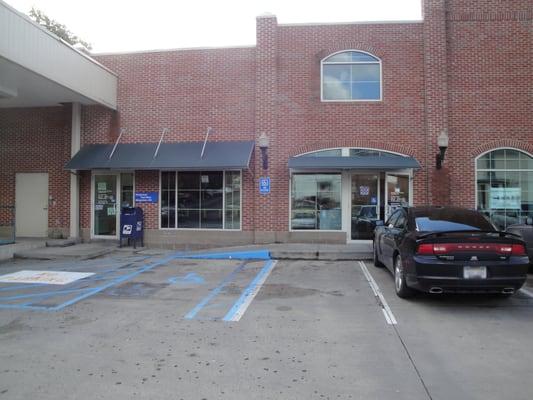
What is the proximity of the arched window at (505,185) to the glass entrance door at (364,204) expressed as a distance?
3.20 meters

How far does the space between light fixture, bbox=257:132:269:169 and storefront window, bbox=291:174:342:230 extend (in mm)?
1035

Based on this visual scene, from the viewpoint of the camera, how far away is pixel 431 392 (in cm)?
393

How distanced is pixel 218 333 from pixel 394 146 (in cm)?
992

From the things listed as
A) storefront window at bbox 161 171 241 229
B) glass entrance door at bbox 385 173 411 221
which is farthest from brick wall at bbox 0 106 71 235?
glass entrance door at bbox 385 173 411 221

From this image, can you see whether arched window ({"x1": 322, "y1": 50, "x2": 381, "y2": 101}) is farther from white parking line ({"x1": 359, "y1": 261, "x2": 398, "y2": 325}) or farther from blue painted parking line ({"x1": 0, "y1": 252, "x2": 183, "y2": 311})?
blue painted parking line ({"x1": 0, "y1": 252, "x2": 183, "y2": 311})

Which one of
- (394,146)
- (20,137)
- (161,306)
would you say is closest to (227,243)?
(394,146)

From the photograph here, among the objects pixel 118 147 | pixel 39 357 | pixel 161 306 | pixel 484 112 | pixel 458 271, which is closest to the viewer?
pixel 39 357

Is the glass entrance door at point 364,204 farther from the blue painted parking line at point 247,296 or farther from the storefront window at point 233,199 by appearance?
the blue painted parking line at point 247,296

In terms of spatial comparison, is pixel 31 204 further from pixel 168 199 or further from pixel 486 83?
pixel 486 83

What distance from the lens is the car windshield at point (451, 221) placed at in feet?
23.5

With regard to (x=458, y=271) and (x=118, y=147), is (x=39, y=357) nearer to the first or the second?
(x=458, y=271)

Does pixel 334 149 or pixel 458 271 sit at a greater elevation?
pixel 334 149

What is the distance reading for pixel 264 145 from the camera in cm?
1311

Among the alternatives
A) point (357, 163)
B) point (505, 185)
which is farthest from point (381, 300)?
point (505, 185)
